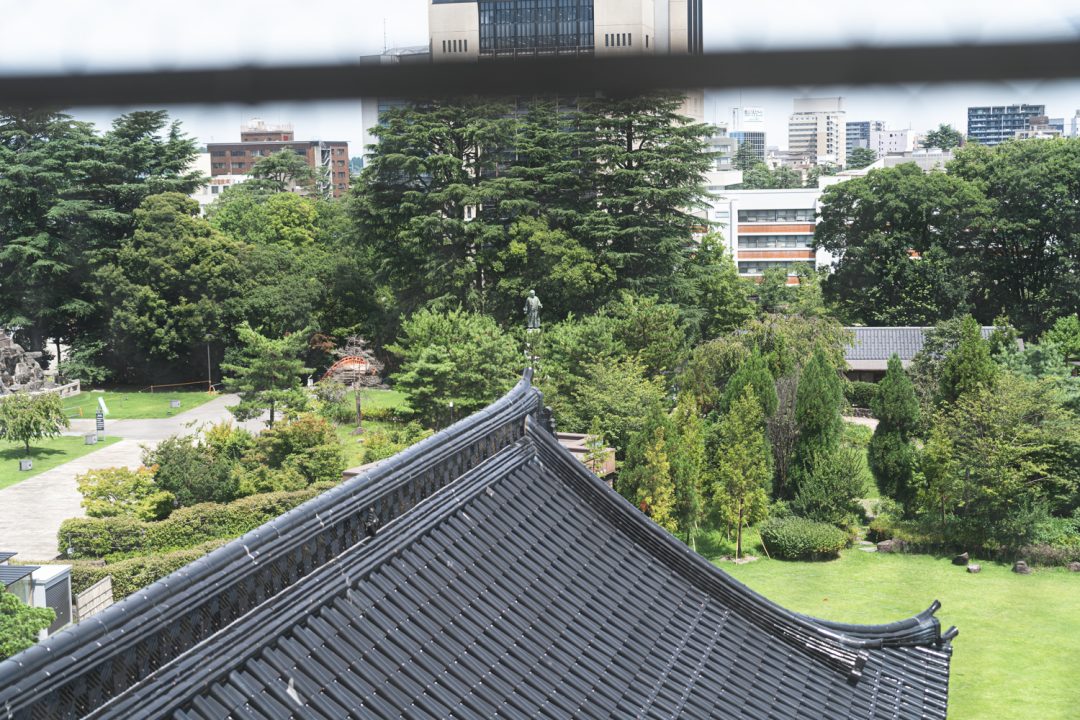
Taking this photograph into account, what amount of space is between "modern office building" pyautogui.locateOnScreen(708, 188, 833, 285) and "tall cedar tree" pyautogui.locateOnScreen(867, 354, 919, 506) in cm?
2833

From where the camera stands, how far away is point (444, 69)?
929 millimetres

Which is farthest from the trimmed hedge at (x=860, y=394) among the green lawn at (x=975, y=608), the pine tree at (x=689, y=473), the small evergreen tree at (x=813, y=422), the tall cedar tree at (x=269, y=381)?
the tall cedar tree at (x=269, y=381)

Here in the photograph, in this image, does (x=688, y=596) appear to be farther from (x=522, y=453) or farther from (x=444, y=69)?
(x=444, y=69)

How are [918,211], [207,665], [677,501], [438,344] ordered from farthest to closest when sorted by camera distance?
[918,211], [438,344], [677,501], [207,665]

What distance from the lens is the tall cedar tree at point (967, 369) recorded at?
21.9m

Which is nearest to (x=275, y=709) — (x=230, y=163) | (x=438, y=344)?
(x=438, y=344)

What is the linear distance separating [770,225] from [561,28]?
51808 millimetres

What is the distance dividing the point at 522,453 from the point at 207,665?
3358 millimetres

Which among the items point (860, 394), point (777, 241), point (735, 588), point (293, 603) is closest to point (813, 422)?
point (860, 394)

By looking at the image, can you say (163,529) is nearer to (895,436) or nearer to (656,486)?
(656,486)

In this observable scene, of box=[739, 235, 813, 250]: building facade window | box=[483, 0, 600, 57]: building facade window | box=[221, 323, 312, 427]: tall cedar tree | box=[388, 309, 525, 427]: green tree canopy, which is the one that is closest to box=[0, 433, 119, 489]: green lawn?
box=[221, 323, 312, 427]: tall cedar tree

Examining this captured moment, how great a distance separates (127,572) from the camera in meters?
15.3

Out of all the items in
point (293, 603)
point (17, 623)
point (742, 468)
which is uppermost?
point (293, 603)

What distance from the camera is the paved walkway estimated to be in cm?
1867
